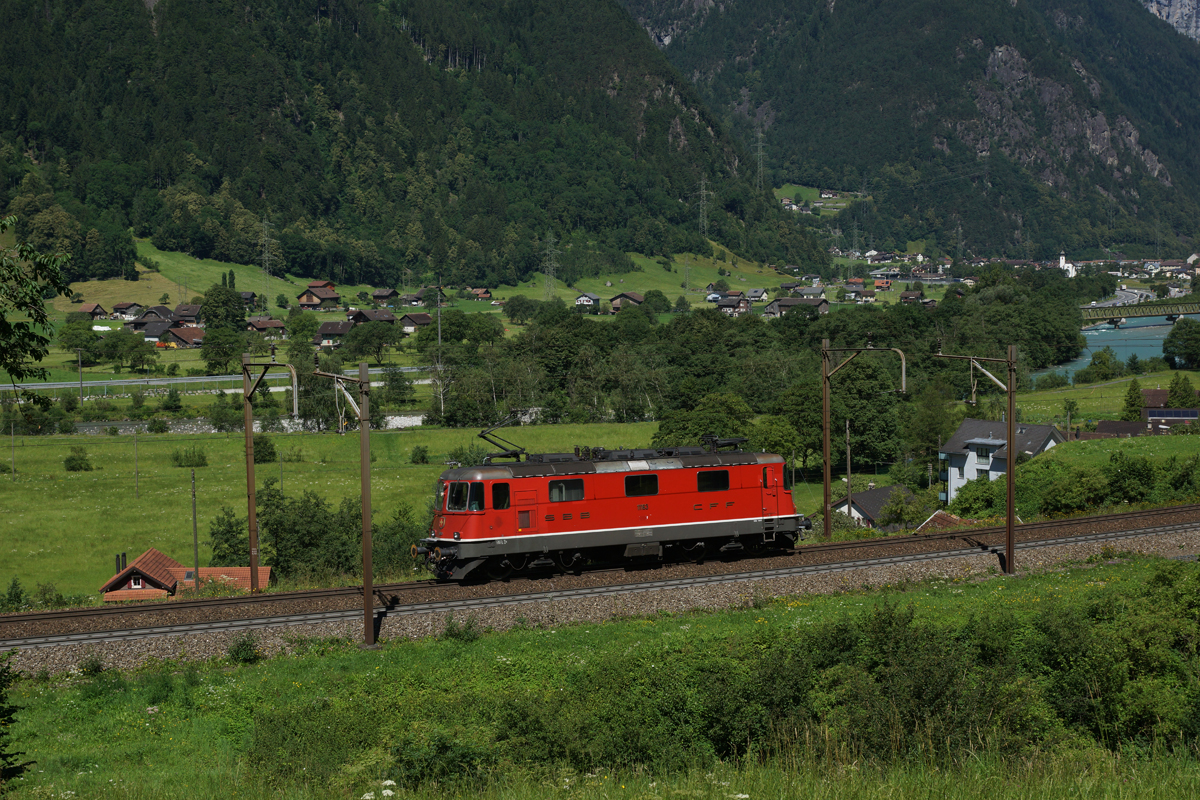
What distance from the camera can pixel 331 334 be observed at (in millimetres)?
166500

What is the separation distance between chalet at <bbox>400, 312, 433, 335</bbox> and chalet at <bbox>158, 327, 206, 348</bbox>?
1369 inches

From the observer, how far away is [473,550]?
2802 cm

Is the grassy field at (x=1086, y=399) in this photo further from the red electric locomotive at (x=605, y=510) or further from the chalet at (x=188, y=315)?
the chalet at (x=188, y=315)

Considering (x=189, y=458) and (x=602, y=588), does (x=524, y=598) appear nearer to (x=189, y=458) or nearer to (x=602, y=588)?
(x=602, y=588)

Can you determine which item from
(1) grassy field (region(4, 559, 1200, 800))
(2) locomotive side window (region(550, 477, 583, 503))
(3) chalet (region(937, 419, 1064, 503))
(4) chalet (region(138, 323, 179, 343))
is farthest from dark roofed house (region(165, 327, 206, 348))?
(1) grassy field (region(4, 559, 1200, 800))

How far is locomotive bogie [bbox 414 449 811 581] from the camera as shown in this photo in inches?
1115

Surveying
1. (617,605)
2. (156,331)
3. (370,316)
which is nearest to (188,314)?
(156,331)

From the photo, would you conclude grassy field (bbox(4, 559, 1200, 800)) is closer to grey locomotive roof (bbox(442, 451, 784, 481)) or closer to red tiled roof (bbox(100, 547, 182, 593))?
grey locomotive roof (bbox(442, 451, 784, 481))

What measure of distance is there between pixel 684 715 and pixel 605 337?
120 meters

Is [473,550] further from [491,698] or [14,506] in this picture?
[14,506]

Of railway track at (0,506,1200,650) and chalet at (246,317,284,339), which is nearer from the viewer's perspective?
railway track at (0,506,1200,650)

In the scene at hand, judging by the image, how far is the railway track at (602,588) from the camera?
23.1m

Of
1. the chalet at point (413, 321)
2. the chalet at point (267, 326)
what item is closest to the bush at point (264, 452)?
the chalet at point (267, 326)

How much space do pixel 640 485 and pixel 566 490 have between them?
248 centimetres
